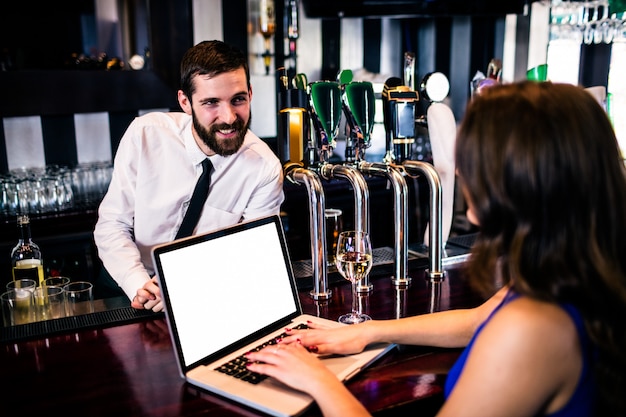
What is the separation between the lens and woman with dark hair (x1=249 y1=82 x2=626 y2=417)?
88 centimetres

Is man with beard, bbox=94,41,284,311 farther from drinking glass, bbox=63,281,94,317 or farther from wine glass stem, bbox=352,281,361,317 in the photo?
wine glass stem, bbox=352,281,361,317

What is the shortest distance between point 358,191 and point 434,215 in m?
0.26

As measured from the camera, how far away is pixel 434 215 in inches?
68.1

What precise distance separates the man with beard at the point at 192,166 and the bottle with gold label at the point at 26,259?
0.74 feet

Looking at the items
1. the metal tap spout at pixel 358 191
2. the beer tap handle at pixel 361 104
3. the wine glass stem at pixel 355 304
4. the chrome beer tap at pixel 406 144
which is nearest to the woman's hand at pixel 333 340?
the wine glass stem at pixel 355 304

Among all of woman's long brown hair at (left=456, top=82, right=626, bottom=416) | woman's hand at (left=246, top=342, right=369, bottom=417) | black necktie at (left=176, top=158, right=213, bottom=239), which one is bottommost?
woman's hand at (left=246, top=342, right=369, bottom=417)

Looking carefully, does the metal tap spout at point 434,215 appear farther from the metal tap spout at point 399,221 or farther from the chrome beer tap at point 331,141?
the chrome beer tap at point 331,141

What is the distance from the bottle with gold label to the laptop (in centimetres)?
57

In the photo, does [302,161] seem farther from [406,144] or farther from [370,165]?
[406,144]

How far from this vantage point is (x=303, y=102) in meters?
1.69

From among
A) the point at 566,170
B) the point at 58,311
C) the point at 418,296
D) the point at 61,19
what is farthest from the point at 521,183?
the point at 61,19

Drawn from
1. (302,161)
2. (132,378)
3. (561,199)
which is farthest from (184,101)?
(561,199)

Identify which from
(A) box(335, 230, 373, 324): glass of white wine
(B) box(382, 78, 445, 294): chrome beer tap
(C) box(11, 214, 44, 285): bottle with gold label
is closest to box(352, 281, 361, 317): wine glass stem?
(A) box(335, 230, 373, 324): glass of white wine

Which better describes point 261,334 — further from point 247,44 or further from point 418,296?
A: point 247,44
